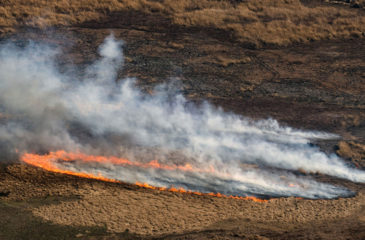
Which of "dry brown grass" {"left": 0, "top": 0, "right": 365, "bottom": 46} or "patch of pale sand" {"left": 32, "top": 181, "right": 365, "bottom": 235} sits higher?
"dry brown grass" {"left": 0, "top": 0, "right": 365, "bottom": 46}

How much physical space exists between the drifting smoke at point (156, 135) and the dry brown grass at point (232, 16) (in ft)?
14.7

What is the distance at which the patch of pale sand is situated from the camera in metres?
10.9

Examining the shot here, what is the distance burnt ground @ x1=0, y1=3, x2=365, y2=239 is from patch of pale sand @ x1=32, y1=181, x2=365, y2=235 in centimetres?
3

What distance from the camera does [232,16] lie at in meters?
20.0

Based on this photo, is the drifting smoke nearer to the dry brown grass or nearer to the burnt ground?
the burnt ground

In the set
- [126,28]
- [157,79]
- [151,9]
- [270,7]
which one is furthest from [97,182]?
[270,7]

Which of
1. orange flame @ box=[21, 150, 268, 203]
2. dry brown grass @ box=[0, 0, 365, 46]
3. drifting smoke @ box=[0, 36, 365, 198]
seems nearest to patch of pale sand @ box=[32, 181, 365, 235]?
drifting smoke @ box=[0, 36, 365, 198]

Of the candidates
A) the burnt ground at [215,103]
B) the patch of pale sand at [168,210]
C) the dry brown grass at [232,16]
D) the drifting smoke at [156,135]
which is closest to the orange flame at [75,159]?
the drifting smoke at [156,135]

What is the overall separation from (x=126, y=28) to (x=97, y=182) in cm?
1058

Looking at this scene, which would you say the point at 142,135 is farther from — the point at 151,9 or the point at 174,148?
the point at 151,9

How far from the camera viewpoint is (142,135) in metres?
13.8

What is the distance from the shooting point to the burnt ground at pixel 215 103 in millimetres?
10930

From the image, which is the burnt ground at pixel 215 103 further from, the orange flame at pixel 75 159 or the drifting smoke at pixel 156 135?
the drifting smoke at pixel 156 135

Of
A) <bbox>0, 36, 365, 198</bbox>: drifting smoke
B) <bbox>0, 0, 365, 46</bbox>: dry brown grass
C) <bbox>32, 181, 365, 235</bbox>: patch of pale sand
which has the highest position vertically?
<bbox>0, 0, 365, 46</bbox>: dry brown grass
